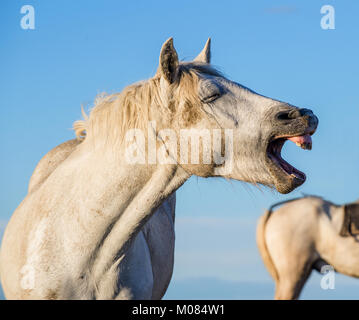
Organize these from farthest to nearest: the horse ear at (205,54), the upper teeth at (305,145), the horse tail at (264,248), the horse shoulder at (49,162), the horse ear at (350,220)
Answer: the horse tail at (264,248) → the horse ear at (350,220) → the horse shoulder at (49,162) → the horse ear at (205,54) → the upper teeth at (305,145)

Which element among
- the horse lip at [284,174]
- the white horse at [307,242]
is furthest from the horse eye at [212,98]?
the white horse at [307,242]

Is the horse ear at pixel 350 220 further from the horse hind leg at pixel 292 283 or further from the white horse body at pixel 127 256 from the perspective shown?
Result: the white horse body at pixel 127 256

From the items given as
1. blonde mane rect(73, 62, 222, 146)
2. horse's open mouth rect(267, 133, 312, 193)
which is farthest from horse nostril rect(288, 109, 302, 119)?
blonde mane rect(73, 62, 222, 146)

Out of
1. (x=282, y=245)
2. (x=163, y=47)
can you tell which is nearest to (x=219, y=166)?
(x=163, y=47)

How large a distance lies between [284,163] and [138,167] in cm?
89

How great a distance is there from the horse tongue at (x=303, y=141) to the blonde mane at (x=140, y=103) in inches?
24.9

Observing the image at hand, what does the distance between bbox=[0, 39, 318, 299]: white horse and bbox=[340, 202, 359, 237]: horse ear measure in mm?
5225

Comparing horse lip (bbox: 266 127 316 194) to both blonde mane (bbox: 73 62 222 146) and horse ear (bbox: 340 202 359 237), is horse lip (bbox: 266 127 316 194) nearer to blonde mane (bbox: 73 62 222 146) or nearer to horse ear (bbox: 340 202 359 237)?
blonde mane (bbox: 73 62 222 146)

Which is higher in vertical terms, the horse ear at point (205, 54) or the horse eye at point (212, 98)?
the horse ear at point (205, 54)

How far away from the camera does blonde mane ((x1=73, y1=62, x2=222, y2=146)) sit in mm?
3297

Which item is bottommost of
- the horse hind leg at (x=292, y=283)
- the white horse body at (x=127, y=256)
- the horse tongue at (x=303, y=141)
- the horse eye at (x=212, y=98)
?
the horse hind leg at (x=292, y=283)

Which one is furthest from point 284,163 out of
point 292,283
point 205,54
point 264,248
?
point 264,248

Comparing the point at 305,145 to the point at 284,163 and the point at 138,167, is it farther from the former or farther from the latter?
the point at 138,167

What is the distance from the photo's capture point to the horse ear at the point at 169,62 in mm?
3179
